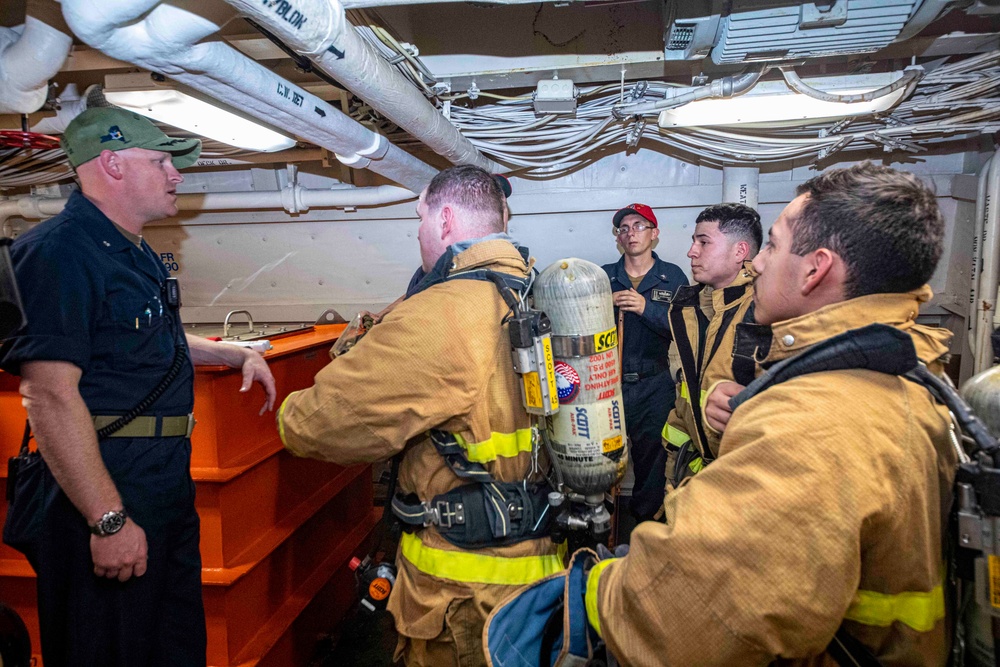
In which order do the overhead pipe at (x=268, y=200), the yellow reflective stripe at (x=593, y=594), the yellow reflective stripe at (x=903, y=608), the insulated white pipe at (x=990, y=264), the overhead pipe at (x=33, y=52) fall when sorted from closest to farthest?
the yellow reflective stripe at (x=903, y=608) → the yellow reflective stripe at (x=593, y=594) → the overhead pipe at (x=33, y=52) → the insulated white pipe at (x=990, y=264) → the overhead pipe at (x=268, y=200)

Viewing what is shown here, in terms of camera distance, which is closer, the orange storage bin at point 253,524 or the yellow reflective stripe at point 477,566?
the yellow reflective stripe at point 477,566

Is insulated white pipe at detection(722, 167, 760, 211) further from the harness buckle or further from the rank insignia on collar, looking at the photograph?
the harness buckle

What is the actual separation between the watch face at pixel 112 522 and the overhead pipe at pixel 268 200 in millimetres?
3237

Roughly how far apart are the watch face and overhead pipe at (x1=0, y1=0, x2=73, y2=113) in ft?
5.46

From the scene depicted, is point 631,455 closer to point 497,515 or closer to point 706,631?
point 497,515

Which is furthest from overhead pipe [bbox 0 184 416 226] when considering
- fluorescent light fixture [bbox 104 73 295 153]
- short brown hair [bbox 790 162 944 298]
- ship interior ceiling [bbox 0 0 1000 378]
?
short brown hair [bbox 790 162 944 298]

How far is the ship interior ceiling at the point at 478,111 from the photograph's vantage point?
1900 millimetres

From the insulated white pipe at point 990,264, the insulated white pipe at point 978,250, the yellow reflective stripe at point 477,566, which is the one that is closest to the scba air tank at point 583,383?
the yellow reflective stripe at point 477,566

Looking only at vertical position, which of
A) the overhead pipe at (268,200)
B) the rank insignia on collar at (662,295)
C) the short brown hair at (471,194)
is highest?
the overhead pipe at (268,200)

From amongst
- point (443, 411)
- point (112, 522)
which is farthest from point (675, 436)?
point (112, 522)

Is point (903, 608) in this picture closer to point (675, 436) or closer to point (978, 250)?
point (675, 436)

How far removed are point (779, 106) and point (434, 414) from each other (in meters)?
2.73

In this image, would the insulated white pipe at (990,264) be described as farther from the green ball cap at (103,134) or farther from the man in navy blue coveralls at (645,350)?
the green ball cap at (103,134)

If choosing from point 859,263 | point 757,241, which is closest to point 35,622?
point 859,263
